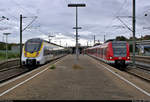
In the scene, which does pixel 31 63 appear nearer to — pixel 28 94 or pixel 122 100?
pixel 28 94

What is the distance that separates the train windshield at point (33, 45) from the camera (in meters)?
18.2

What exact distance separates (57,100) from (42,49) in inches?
530

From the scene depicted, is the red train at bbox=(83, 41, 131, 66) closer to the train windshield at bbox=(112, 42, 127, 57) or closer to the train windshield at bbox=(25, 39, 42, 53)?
the train windshield at bbox=(112, 42, 127, 57)

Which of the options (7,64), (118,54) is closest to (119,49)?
(118,54)

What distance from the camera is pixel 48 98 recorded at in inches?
228

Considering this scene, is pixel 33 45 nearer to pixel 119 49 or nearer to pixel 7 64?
pixel 7 64

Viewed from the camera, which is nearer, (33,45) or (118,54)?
(118,54)

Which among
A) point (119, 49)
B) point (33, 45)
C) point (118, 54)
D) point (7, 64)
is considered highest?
point (33, 45)

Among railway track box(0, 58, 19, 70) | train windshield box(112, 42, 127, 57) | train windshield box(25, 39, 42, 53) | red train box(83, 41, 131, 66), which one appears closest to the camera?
red train box(83, 41, 131, 66)

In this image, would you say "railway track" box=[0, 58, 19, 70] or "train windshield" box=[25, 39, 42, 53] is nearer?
"train windshield" box=[25, 39, 42, 53]

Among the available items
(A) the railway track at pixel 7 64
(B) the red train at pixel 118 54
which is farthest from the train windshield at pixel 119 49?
(A) the railway track at pixel 7 64

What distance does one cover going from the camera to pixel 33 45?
18.5 metres

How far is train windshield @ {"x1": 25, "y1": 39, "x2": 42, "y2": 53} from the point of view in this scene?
18156mm

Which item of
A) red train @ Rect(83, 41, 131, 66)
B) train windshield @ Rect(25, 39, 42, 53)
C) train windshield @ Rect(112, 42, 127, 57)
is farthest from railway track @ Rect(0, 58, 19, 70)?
train windshield @ Rect(112, 42, 127, 57)
